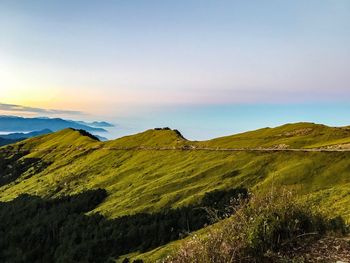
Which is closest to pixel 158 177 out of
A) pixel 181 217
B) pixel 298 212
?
pixel 181 217

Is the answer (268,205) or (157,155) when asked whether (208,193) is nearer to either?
(157,155)

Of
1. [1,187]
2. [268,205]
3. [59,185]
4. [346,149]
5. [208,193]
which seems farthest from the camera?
[1,187]

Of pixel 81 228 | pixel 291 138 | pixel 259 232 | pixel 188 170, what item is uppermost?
pixel 291 138

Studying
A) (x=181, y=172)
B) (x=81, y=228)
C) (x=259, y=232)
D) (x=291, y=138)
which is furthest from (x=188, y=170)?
(x=259, y=232)

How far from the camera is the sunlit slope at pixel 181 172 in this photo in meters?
61.0

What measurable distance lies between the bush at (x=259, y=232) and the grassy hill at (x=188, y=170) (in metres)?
14.9

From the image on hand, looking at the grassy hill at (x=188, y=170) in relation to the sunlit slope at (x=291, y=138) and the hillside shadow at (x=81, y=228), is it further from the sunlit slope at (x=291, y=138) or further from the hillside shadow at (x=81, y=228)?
the hillside shadow at (x=81, y=228)

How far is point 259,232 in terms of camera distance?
43.6 feet

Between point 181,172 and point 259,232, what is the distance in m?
78.7

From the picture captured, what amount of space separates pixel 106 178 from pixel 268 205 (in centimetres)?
10382

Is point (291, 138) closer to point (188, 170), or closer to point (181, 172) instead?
point (188, 170)

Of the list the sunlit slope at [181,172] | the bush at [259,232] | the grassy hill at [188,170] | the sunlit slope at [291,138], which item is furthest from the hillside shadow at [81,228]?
the bush at [259,232]

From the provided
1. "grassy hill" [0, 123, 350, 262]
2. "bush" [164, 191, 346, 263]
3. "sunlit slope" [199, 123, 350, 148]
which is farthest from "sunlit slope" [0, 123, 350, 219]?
"bush" [164, 191, 346, 263]

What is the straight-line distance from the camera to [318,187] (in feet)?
183
